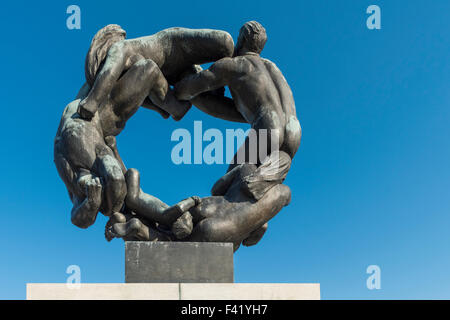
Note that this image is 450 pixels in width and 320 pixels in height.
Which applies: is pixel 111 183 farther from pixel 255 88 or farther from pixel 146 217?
pixel 255 88

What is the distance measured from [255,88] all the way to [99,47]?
1.65 meters

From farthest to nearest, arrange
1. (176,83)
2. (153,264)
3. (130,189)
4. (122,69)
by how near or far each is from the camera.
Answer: (176,83), (122,69), (130,189), (153,264)

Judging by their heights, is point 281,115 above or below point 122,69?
below

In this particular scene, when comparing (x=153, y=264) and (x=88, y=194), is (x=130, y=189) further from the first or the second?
(x=153, y=264)

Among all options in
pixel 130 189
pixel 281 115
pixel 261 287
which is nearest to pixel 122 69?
pixel 130 189

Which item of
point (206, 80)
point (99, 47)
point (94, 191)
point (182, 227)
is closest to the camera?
point (94, 191)

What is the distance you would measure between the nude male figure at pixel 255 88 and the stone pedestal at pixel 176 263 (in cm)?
121

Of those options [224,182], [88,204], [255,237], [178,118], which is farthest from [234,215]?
[178,118]

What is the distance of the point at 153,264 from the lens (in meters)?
5.23

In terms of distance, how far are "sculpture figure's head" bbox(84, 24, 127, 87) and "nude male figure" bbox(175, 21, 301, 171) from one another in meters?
0.85

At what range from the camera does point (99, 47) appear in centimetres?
617

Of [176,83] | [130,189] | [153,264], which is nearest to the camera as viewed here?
Answer: [153,264]

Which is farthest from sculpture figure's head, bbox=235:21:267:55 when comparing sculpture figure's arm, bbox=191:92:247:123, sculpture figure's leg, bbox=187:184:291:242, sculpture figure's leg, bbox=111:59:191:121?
sculpture figure's leg, bbox=187:184:291:242

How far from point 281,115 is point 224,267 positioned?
68.0 inches
